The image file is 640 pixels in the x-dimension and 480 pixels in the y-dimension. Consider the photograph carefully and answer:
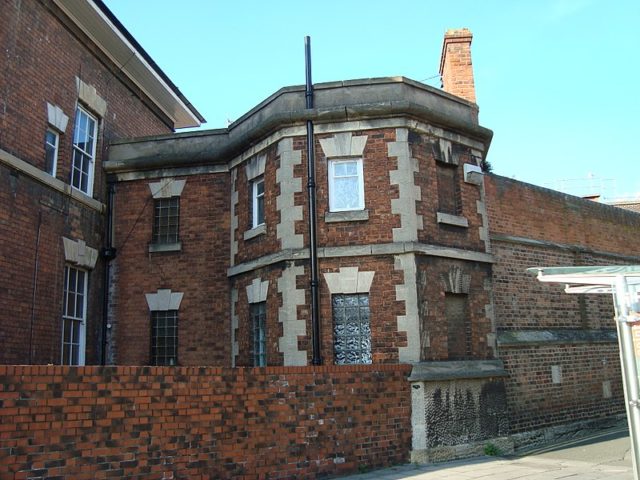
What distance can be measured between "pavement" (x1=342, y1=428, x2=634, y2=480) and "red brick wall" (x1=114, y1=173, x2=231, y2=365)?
16.6 feet

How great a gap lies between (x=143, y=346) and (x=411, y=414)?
619cm

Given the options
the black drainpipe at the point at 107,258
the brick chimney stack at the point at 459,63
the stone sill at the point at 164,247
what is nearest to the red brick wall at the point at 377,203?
the stone sill at the point at 164,247

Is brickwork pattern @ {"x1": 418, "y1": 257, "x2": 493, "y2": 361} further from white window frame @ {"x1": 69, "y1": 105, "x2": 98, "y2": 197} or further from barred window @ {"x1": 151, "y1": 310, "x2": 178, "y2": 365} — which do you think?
white window frame @ {"x1": 69, "y1": 105, "x2": 98, "y2": 197}

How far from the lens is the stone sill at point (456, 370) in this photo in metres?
10.3

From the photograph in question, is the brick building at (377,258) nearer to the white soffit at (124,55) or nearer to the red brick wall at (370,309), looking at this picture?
the red brick wall at (370,309)

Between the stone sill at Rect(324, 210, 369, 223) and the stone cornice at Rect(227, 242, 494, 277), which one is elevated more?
the stone sill at Rect(324, 210, 369, 223)

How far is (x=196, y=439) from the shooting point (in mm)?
7703

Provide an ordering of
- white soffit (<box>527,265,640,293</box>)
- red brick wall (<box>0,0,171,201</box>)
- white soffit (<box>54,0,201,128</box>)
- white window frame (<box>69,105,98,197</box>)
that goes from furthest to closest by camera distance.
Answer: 1. white window frame (<box>69,105,98,197</box>)
2. white soffit (<box>54,0,201,128</box>)
3. red brick wall (<box>0,0,171,201</box>)
4. white soffit (<box>527,265,640,293</box>)

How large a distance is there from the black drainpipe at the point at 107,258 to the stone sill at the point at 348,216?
538cm

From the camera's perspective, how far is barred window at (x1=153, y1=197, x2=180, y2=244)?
45.1 ft

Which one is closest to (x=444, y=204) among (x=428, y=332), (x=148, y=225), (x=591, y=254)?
(x=428, y=332)

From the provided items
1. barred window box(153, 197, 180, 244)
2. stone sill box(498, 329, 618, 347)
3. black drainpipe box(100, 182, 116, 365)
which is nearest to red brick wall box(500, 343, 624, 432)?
stone sill box(498, 329, 618, 347)

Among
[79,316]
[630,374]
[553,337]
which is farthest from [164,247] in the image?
[630,374]

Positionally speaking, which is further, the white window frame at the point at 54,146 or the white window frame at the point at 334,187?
the white window frame at the point at 54,146
